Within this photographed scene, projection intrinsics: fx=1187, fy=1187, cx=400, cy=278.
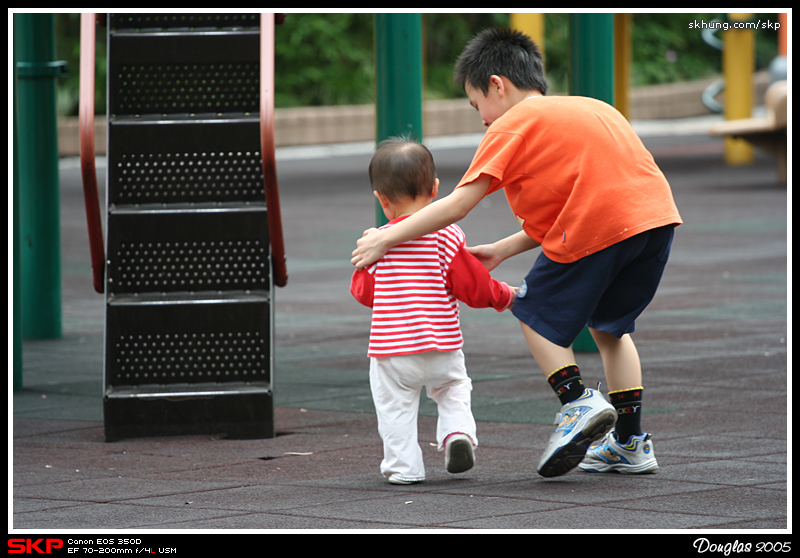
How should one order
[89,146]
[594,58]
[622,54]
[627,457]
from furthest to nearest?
[622,54] → [594,58] → [89,146] → [627,457]

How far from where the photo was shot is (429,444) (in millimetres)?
4633

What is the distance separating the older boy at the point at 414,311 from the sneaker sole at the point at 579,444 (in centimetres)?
28

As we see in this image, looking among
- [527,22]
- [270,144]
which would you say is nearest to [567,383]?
[270,144]

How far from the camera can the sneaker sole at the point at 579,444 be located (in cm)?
378

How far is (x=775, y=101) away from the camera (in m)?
16.8

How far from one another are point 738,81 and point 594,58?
48.0 feet

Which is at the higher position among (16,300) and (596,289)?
(596,289)

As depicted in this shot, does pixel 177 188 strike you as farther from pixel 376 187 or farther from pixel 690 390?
pixel 690 390

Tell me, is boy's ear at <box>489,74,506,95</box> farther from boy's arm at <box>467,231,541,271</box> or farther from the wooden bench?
the wooden bench

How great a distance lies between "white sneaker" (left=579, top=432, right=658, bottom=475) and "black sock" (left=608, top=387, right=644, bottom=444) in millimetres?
21

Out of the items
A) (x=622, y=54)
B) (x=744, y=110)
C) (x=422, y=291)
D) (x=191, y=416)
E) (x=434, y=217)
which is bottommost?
(x=191, y=416)

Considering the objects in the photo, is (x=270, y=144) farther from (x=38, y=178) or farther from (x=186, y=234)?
(x=38, y=178)

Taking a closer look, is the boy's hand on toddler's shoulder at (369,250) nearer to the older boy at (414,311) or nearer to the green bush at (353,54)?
the older boy at (414,311)
